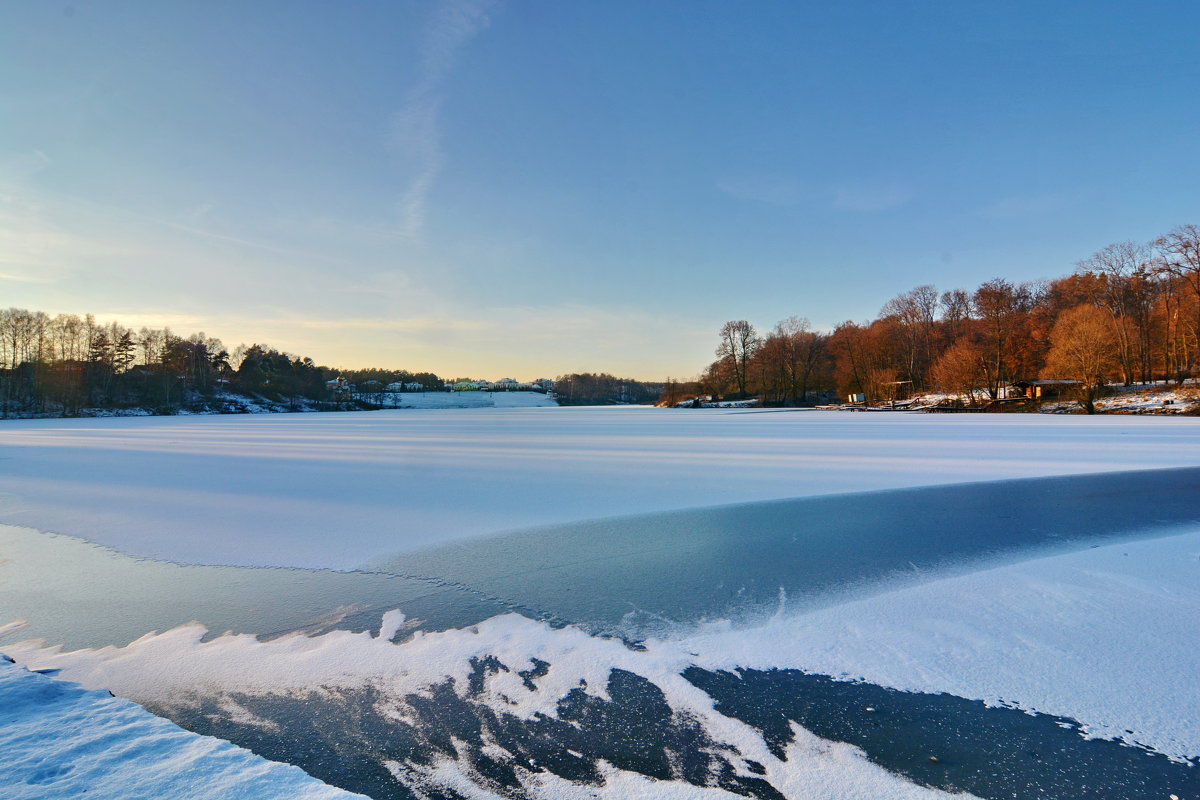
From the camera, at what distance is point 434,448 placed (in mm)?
14539

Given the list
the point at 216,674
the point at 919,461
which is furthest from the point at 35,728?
the point at 919,461

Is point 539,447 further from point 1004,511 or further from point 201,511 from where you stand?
point 1004,511

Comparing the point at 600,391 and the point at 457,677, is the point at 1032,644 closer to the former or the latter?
the point at 457,677

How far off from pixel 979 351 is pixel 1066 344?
29.6 feet

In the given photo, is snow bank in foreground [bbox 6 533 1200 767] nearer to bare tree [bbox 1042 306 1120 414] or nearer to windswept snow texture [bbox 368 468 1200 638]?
windswept snow texture [bbox 368 468 1200 638]

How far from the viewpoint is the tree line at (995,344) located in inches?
1326

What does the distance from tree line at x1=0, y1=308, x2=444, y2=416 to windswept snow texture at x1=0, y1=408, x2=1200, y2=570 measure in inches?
1820

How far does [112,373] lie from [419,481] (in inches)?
2506

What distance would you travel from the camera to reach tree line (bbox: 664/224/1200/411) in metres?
33.7

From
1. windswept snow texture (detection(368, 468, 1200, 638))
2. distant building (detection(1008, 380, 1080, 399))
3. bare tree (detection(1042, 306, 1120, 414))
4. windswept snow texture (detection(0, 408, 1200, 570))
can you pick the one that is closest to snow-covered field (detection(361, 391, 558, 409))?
distant building (detection(1008, 380, 1080, 399))

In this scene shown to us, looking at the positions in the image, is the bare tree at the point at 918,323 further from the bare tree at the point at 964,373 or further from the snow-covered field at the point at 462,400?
the snow-covered field at the point at 462,400

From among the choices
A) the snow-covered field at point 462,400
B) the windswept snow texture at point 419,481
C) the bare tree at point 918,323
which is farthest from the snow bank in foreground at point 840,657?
the snow-covered field at point 462,400

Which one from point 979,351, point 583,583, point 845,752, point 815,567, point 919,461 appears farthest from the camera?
point 979,351

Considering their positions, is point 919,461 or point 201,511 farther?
point 919,461
